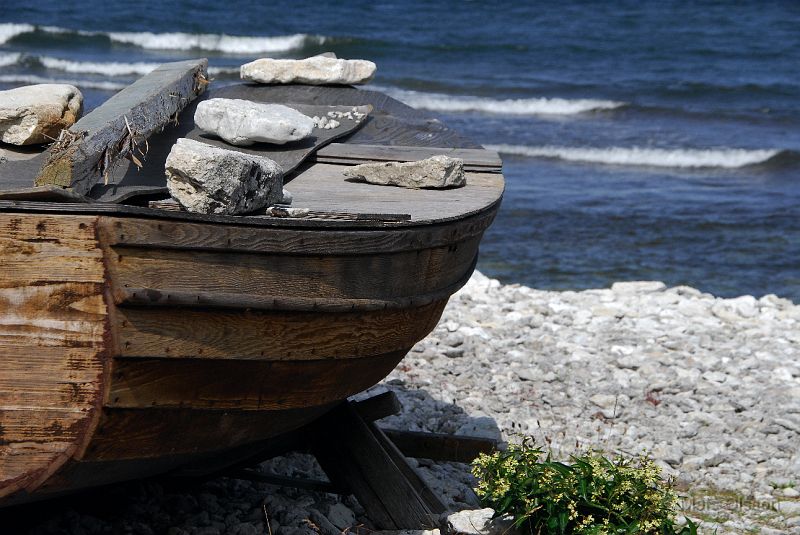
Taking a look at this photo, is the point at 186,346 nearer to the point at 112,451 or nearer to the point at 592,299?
the point at 112,451

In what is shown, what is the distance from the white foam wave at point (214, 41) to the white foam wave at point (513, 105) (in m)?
10.9

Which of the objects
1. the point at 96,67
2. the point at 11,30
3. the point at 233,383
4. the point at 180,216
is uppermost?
the point at 180,216

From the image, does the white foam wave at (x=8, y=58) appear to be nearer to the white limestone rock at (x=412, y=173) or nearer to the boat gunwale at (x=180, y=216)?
the white limestone rock at (x=412, y=173)

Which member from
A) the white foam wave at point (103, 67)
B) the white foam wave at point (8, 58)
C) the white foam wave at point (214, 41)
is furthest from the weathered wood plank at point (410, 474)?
the white foam wave at point (214, 41)

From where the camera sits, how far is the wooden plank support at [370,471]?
171 inches

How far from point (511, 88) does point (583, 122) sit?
3.59m

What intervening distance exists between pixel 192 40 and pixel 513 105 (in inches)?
546

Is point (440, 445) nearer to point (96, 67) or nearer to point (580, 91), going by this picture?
point (580, 91)

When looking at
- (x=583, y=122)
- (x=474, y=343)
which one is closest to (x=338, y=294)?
(x=474, y=343)

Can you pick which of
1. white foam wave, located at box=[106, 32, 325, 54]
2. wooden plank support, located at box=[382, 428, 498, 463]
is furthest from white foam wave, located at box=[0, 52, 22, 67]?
wooden plank support, located at box=[382, 428, 498, 463]

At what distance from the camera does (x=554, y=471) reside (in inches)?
154

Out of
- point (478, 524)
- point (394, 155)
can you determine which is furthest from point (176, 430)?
point (394, 155)

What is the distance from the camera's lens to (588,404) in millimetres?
6363

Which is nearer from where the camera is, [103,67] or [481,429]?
[481,429]
